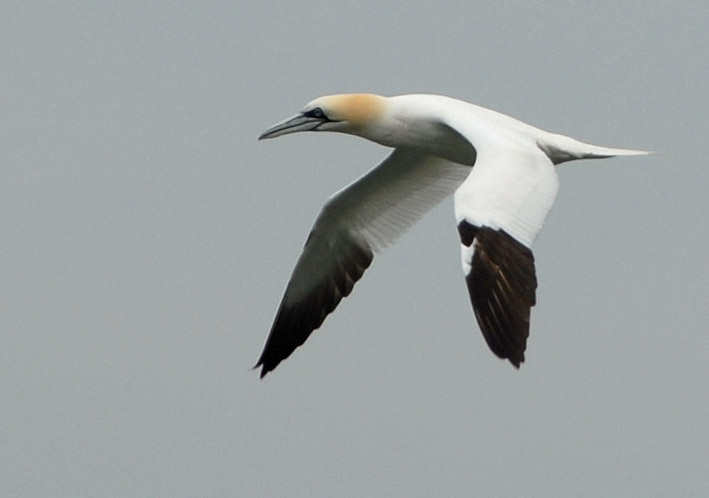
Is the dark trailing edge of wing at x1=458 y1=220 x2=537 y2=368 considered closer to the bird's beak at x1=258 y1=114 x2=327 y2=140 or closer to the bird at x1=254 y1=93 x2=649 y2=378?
the bird at x1=254 y1=93 x2=649 y2=378

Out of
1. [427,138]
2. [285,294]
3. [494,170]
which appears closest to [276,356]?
[285,294]

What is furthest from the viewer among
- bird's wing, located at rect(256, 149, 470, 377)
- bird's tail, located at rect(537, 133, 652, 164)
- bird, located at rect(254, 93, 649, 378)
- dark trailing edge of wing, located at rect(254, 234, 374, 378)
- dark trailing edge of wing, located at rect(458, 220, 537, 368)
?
dark trailing edge of wing, located at rect(254, 234, 374, 378)

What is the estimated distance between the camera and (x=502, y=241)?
15.1 meters

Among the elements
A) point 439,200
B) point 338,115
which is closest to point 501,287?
point 338,115

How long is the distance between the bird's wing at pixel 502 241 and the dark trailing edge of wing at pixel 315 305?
3684 millimetres

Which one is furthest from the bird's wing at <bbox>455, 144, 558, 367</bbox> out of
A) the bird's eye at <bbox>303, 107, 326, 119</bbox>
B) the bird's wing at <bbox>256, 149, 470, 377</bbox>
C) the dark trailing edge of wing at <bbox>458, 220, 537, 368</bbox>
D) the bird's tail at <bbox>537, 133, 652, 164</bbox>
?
the bird's wing at <bbox>256, 149, 470, 377</bbox>

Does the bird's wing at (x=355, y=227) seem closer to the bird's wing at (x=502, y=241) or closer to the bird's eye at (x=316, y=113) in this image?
the bird's eye at (x=316, y=113)

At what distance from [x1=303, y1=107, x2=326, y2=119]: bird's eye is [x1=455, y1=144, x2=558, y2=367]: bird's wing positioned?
2273mm

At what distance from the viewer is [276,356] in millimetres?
19875

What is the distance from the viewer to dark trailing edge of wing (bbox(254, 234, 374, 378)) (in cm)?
1948

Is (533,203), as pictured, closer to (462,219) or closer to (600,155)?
Answer: (462,219)

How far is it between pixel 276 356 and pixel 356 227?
58.9 inches

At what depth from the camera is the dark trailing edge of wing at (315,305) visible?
1948cm

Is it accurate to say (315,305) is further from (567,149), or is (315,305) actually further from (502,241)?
(502,241)
